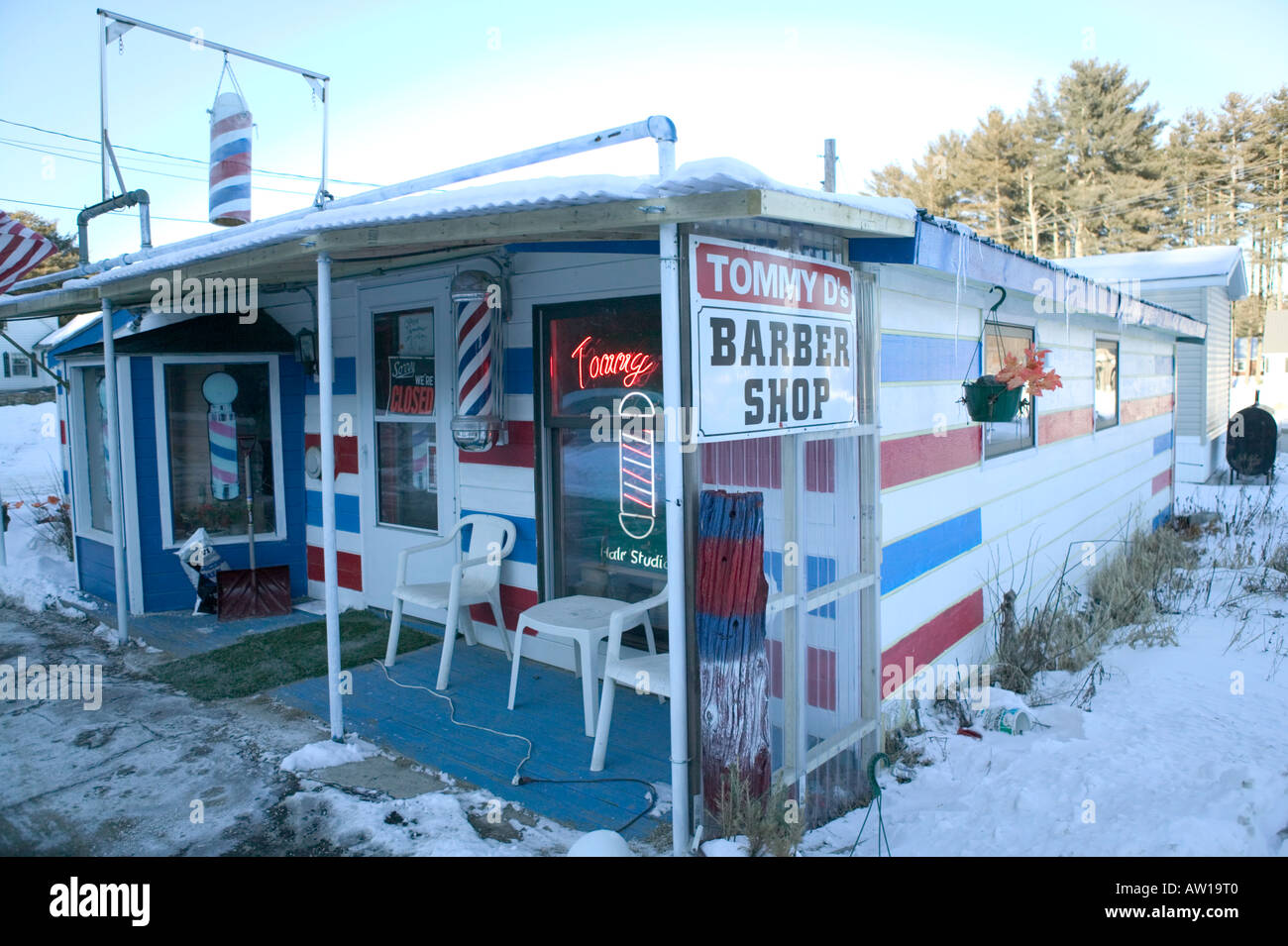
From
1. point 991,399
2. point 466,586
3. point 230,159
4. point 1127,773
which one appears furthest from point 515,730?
point 230,159

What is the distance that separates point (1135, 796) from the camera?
140 inches

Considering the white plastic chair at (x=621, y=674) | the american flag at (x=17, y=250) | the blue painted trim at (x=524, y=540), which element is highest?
the american flag at (x=17, y=250)

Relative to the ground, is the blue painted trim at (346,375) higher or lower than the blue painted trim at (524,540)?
higher

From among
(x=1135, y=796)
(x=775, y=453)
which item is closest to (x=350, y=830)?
(x=775, y=453)

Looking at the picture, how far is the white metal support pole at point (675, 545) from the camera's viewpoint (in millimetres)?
2768

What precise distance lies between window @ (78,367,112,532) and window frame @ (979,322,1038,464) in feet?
22.0

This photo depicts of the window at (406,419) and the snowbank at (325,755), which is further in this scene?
the window at (406,419)

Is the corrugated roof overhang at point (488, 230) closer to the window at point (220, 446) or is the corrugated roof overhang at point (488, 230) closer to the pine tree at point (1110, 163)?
the window at point (220, 446)

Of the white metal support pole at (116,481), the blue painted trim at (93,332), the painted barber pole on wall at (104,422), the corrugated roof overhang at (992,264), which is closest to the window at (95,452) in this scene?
the painted barber pole on wall at (104,422)

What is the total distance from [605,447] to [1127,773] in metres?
3.03

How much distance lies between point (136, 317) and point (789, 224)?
17.9ft

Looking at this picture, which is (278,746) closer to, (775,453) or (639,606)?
(639,606)

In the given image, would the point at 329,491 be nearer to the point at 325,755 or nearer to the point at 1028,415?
the point at 325,755

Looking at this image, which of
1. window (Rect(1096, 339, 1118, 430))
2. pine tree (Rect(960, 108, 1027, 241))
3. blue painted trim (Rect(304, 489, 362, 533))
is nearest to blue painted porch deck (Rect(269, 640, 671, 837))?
blue painted trim (Rect(304, 489, 362, 533))
